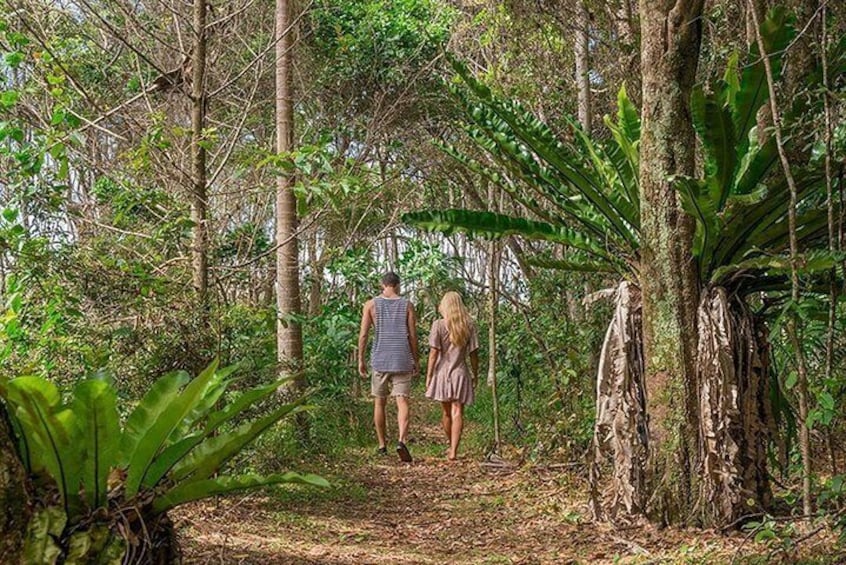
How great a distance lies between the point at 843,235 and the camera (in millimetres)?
4195

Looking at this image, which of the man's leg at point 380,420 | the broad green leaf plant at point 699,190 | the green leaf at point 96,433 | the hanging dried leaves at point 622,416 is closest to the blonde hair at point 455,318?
the man's leg at point 380,420

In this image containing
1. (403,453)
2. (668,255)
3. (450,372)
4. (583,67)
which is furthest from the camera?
(583,67)

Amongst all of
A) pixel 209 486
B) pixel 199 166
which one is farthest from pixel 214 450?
pixel 199 166

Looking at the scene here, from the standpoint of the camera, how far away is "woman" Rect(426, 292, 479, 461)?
809 cm

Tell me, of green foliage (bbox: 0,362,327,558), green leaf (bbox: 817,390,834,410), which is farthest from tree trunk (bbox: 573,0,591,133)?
green foliage (bbox: 0,362,327,558)

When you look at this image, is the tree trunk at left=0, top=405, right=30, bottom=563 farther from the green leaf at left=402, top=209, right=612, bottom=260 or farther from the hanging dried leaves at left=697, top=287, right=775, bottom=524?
the hanging dried leaves at left=697, top=287, right=775, bottom=524

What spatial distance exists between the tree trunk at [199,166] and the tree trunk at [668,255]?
105 inches

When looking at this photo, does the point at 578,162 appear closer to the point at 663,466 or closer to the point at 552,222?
the point at 552,222

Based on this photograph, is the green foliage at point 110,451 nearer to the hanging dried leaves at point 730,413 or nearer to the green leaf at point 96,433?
the green leaf at point 96,433

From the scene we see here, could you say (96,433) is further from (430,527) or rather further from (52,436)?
(430,527)

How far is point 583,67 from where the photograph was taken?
29.8ft

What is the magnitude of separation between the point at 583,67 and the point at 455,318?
9.95 feet

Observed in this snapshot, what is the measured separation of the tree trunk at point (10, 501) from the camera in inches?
94.0

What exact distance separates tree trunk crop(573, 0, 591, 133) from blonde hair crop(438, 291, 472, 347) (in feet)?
7.29
